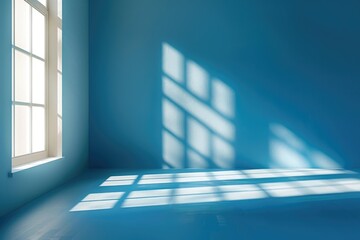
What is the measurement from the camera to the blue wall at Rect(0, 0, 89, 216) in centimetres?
226

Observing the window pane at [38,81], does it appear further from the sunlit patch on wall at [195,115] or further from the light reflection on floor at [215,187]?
the sunlit patch on wall at [195,115]

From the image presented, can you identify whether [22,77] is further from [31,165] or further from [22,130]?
[31,165]

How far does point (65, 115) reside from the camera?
352cm

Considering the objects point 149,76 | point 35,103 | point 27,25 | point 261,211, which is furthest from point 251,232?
point 149,76

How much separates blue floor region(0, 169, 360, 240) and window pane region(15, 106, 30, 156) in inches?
19.1

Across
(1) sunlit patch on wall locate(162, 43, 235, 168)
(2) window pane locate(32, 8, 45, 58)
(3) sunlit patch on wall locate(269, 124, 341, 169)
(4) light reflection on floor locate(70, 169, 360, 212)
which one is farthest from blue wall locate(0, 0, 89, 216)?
(3) sunlit patch on wall locate(269, 124, 341, 169)

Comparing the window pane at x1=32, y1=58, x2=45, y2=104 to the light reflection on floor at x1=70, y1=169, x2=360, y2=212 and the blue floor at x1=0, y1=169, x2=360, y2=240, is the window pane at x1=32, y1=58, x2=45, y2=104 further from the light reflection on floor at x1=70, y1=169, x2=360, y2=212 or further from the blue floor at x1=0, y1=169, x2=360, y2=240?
the light reflection on floor at x1=70, y1=169, x2=360, y2=212

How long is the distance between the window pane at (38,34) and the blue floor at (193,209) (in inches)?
55.9

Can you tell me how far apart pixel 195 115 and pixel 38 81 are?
→ 6.98 feet

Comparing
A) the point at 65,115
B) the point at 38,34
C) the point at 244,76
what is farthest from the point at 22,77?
the point at 244,76

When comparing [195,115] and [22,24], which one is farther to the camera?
[195,115]

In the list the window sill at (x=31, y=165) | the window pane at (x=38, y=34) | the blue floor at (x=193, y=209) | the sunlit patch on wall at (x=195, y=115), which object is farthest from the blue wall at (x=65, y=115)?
the sunlit patch on wall at (x=195, y=115)

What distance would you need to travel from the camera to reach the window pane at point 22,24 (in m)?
2.78

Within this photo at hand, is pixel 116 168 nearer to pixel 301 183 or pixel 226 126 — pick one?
pixel 226 126
